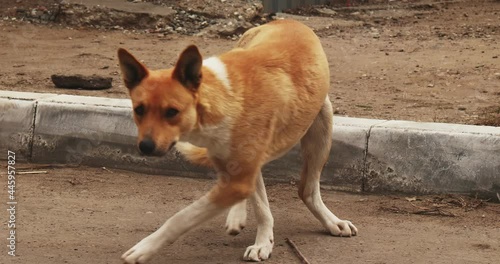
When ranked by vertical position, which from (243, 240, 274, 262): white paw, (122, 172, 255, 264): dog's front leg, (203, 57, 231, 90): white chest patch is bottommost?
(243, 240, 274, 262): white paw

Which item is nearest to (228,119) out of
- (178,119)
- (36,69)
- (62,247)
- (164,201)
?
(178,119)

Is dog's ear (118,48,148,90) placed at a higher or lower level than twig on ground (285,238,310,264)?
higher

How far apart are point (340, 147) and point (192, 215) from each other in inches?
69.8

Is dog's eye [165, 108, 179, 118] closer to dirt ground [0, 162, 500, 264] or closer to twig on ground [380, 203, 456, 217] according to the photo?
dirt ground [0, 162, 500, 264]

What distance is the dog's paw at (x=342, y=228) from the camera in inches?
212

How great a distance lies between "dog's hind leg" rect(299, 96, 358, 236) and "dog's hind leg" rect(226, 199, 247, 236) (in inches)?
15.1

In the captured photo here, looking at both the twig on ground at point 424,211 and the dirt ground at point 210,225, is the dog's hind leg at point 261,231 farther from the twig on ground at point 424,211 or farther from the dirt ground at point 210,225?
the twig on ground at point 424,211

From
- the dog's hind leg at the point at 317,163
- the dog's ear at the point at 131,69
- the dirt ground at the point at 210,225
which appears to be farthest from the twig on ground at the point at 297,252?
the dog's ear at the point at 131,69

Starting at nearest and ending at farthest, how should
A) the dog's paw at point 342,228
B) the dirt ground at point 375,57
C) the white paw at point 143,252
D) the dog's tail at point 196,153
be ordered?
the white paw at point 143,252, the dog's tail at point 196,153, the dog's paw at point 342,228, the dirt ground at point 375,57

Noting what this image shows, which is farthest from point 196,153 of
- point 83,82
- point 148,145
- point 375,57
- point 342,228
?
point 375,57

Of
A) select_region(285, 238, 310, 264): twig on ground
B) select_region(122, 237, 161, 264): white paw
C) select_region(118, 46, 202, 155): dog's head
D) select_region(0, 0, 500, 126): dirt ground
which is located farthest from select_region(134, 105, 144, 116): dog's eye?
select_region(0, 0, 500, 126): dirt ground

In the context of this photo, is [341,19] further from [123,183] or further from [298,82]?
[298,82]

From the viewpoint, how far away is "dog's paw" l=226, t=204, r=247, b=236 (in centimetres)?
526

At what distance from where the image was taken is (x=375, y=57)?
991 centimetres
